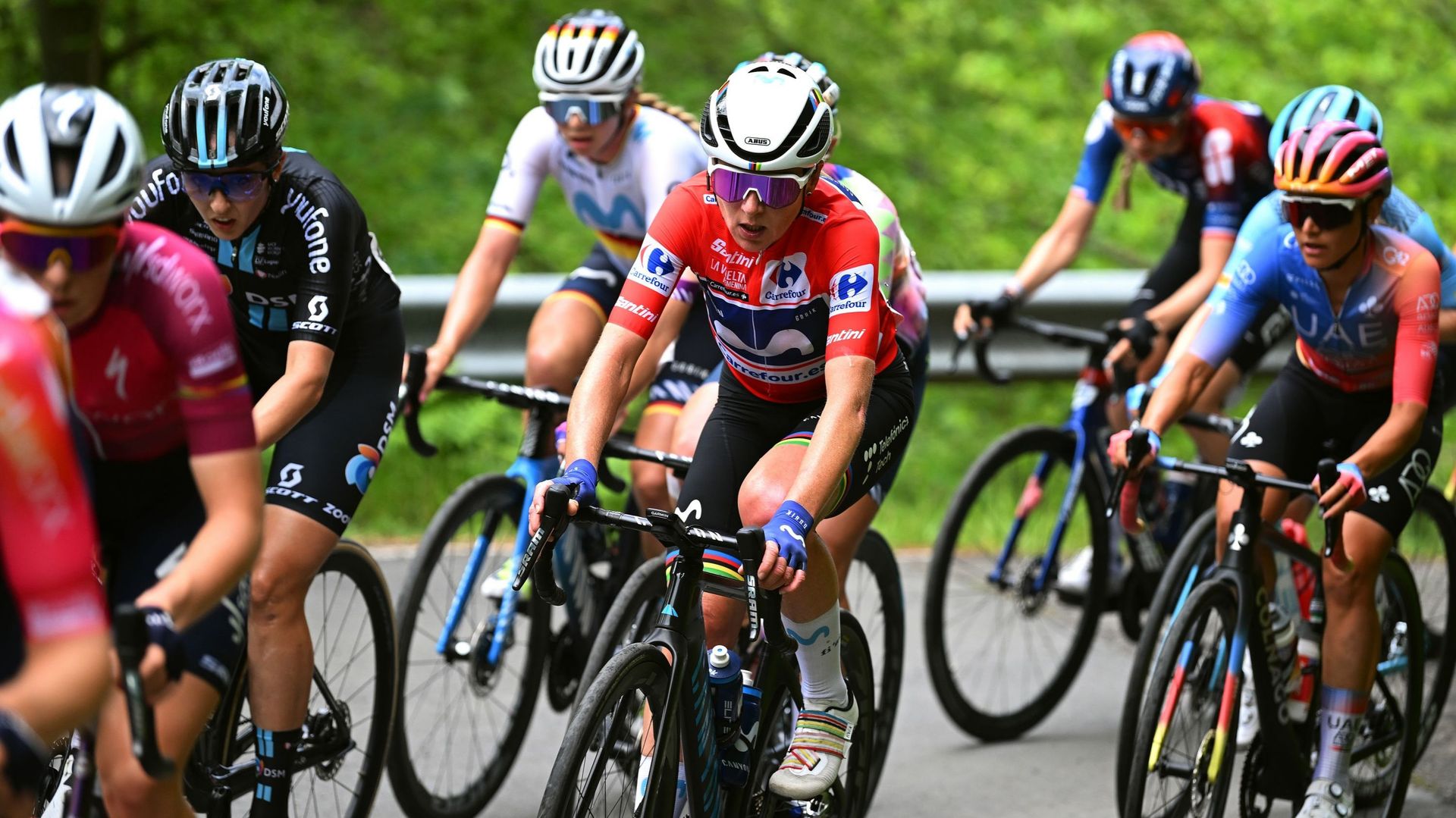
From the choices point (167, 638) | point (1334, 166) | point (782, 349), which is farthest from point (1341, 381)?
point (167, 638)

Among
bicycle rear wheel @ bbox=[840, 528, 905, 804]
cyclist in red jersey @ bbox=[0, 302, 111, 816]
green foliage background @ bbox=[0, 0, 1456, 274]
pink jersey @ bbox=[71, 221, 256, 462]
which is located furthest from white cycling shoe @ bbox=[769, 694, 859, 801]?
green foliage background @ bbox=[0, 0, 1456, 274]

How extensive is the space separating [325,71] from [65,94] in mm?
8914

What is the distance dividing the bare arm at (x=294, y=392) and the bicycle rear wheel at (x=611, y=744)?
41.6 inches

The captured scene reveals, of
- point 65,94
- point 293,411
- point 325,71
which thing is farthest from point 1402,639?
point 325,71

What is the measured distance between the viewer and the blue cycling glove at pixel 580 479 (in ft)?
12.9

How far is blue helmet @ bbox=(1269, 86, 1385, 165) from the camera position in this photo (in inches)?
244

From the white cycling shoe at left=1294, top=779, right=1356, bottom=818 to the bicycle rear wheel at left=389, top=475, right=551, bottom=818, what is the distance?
250cm

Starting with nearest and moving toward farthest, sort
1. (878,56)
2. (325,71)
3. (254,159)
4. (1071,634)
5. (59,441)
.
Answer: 1. (59,441)
2. (254,159)
3. (1071,634)
4. (325,71)
5. (878,56)

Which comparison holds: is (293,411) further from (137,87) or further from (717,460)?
(137,87)

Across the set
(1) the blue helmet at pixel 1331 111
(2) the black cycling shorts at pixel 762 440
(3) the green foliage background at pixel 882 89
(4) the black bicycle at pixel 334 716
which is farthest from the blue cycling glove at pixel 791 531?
(3) the green foliage background at pixel 882 89

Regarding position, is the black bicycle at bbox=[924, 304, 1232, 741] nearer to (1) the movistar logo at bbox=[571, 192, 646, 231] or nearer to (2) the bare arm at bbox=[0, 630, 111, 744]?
(1) the movistar logo at bbox=[571, 192, 646, 231]

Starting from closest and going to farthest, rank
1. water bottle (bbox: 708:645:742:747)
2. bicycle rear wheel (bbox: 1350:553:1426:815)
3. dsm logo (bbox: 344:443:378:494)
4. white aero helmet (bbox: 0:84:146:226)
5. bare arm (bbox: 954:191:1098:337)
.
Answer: white aero helmet (bbox: 0:84:146:226) → water bottle (bbox: 708:645:742:747) → dsm logo (bbox: 344:443:378:494) → bicycle rear wheel (bbox: 1350:553:1426:815) → bare arm (bbox: 954:191:1098:337)

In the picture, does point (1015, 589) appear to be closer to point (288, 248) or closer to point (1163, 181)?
point (1163, 181)

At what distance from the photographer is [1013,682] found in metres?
6.88
